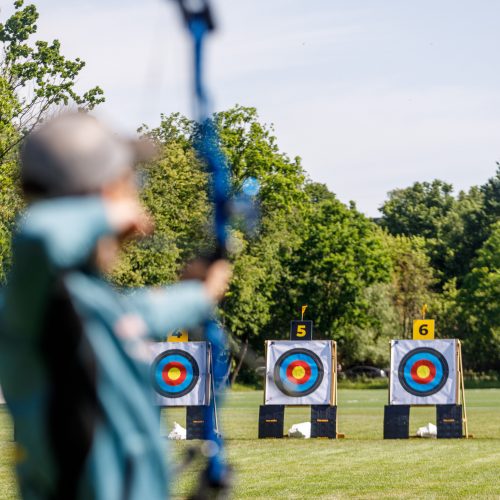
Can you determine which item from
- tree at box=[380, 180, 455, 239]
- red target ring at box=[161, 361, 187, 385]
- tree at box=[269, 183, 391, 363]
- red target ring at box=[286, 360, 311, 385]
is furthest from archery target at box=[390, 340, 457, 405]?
tree at box=[380, 180, 455, 239]

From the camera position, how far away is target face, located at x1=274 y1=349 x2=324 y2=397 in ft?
62.1

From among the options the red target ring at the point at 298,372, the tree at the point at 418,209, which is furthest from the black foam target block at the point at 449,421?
the tree at the point at 418,209

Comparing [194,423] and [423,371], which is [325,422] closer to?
[423,371]

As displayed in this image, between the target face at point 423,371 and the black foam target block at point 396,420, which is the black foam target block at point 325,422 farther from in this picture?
the target face at point 423,371

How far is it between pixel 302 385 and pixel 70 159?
17107mm

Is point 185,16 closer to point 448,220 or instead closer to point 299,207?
point 299,207

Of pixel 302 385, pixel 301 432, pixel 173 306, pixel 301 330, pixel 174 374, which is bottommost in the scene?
pixel 173 306

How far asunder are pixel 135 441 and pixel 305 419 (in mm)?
24480

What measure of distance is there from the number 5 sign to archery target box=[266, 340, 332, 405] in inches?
8.1

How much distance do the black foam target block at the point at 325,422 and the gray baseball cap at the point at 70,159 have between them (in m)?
16.2

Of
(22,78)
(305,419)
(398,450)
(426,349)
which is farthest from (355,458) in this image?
(22,78)

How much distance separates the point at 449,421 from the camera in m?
18.1

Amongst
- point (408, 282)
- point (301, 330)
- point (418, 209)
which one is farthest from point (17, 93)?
point (418, 209)

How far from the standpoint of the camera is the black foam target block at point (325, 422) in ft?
59.7
